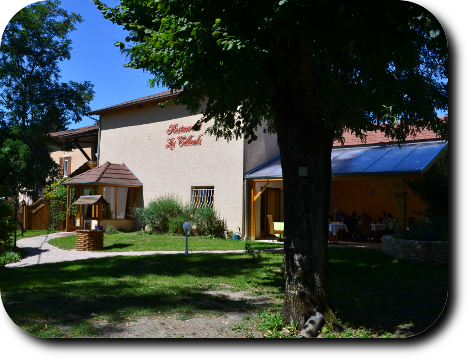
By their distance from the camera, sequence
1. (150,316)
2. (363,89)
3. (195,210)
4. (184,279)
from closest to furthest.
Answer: (150,316) → (363,89) → (184,279) → (195,210)

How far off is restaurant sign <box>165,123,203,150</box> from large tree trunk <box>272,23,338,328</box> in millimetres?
12614

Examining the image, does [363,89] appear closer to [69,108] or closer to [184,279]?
[184,279]

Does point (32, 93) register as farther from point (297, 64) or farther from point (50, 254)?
point (297, 64)

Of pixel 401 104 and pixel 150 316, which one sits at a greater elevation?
pixel 401 104

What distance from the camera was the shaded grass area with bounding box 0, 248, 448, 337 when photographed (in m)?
5.00

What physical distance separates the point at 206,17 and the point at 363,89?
2.68 meters

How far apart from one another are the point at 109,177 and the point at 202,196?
15.3 ft

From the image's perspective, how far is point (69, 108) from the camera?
779 inches

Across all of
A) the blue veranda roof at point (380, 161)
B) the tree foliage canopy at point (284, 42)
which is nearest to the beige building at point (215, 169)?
the blue veranda roof at point (380, 161)

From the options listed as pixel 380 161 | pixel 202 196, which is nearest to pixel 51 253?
pixel 202 196

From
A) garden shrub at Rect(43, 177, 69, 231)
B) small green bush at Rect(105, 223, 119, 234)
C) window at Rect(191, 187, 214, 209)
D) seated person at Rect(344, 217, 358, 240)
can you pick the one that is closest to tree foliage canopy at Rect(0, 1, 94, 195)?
garden shrub at Rect(43, 177, 69, 231)

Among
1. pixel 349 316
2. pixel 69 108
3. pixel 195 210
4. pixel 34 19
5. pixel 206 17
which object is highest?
pixel 34 19
